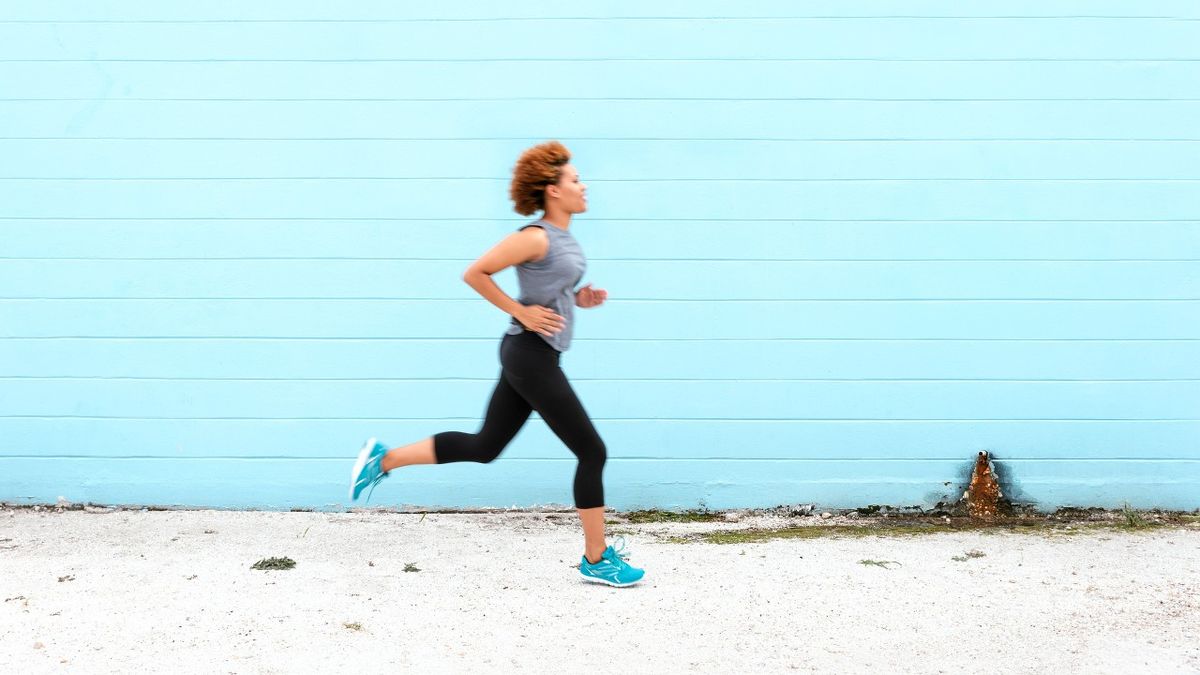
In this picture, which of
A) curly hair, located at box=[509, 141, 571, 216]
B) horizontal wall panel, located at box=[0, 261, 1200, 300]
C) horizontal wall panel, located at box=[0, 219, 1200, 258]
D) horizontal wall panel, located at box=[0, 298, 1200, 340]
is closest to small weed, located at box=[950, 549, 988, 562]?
horizontal wall panel, located at box=[0, 298, 1200, 340]

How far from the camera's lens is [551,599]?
427 centimetres

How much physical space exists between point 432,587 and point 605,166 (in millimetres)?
2101

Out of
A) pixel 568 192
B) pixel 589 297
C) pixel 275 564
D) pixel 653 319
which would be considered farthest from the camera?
pixel 653 319

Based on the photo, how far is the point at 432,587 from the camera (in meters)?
4.42

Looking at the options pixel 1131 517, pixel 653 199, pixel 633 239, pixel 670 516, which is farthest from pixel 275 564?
pixel 1131 517

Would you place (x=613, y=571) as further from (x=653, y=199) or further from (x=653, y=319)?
(x=653, y=199)

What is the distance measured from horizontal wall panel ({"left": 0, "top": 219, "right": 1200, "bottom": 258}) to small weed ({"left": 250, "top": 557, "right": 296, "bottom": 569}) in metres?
1.47

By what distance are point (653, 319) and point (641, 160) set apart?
2.45 ft

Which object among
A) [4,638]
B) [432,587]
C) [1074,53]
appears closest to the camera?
[4,638]

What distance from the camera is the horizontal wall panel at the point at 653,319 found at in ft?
17.7

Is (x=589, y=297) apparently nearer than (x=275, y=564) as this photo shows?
Yes

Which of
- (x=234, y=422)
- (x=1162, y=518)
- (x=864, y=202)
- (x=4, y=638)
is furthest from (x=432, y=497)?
(x=1162, y=518)

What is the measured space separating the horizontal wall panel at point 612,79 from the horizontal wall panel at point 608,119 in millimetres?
48

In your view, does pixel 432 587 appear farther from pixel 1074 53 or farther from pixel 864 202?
pixel 1074 53
